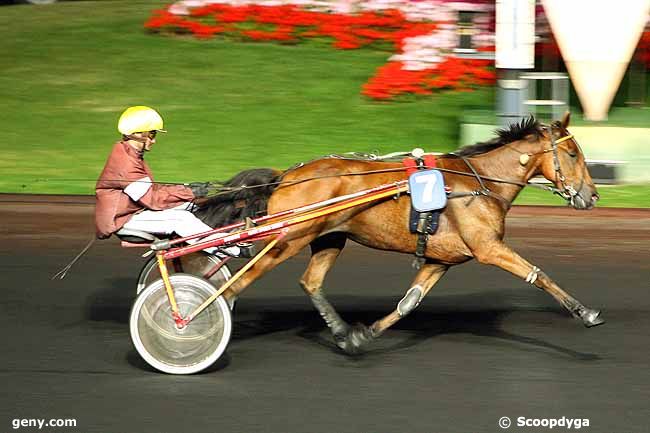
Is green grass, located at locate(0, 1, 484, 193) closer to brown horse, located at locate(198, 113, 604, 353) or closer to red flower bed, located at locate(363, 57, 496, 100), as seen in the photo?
red flower bed, located at locate(363, 57, 496, 100)

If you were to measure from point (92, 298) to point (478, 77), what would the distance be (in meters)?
9.53

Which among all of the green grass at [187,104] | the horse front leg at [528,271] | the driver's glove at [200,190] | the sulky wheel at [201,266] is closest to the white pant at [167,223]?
the driver's glove at [200,190]

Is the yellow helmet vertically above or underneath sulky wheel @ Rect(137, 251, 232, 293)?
above

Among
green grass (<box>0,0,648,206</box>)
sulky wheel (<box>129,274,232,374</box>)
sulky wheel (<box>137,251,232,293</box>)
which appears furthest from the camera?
green grass (<box>0,0,648,206</box>)

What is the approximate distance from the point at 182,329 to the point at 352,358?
3.52 feet

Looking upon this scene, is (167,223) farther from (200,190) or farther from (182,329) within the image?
(182,329)

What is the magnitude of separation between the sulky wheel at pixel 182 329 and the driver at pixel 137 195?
0.42 meters

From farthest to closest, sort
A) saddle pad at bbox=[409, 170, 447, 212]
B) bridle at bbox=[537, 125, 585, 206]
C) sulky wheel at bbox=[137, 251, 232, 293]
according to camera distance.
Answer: sulky wheel at bbox=[137, 251, 232, 293] → bridle at bbox=[537, 125, 585, 206] → saddle pad at bbox=[409, 170, 447, 212]

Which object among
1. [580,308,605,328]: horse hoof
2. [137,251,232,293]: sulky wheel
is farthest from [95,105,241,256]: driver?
[580,308,605,328]: horse hoof

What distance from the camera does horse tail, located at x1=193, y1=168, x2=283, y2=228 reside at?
7.17 m

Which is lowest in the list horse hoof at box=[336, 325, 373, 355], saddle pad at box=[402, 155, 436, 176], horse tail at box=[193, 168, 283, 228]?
horse hoof at box=[336, 325, 373, 355]

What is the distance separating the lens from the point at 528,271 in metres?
6.81

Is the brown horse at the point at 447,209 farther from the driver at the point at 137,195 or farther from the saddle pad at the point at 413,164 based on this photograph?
the driver at the point at 137,195

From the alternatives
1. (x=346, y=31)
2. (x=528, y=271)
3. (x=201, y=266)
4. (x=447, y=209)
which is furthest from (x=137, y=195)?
(x=346, y=31)
